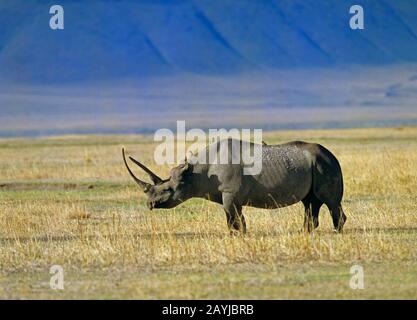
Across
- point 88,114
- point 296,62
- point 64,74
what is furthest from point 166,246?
point 296,62

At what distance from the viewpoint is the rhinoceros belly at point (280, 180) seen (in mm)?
17453

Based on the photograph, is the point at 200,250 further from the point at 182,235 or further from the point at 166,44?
the point at 166,44

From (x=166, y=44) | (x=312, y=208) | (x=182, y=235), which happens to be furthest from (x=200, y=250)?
(x=166, y=44)

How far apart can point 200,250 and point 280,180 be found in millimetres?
2390

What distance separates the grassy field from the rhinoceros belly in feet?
1.61

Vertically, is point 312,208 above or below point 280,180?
below

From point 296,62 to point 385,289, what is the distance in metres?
170

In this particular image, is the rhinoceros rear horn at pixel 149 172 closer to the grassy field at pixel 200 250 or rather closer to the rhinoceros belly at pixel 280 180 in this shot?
the grassy field at pixel 200 250

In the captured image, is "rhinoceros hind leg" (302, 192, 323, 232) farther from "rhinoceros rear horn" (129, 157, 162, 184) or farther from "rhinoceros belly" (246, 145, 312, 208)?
"rhinoceros rear horn" (129, 157, 162, 184)

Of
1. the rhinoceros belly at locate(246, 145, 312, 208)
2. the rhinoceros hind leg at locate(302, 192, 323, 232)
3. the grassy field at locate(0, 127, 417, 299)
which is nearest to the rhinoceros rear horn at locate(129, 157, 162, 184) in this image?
the grassy field at locate(0, 127, 417, 299)

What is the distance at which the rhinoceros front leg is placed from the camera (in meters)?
17.0

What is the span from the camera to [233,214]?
56.7 feet

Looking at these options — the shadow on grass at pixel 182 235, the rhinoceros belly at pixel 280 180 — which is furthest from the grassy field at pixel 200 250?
the rhinoceros belly at pixel 280 180
